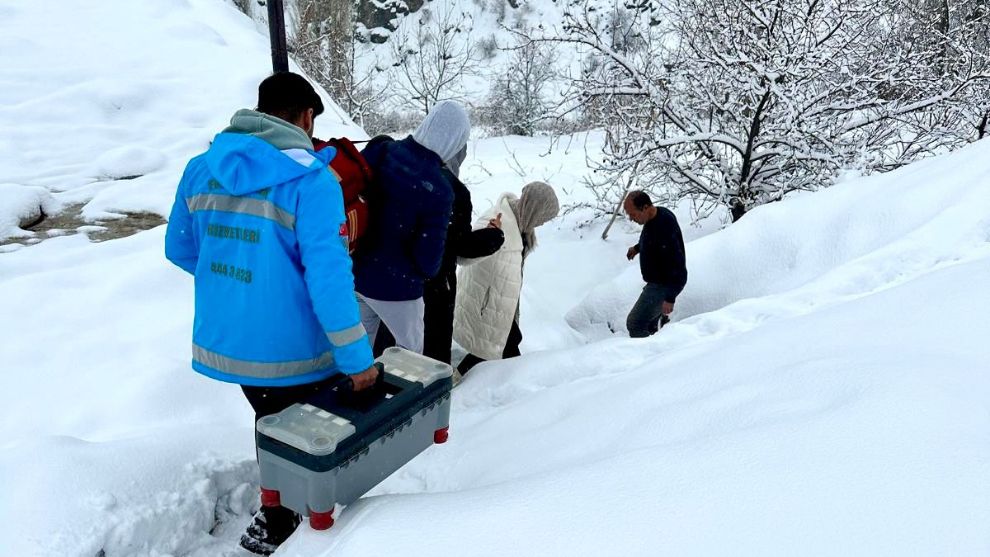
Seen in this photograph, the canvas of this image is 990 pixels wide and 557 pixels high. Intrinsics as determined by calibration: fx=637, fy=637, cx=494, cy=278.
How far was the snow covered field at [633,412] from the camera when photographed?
1.38 metres

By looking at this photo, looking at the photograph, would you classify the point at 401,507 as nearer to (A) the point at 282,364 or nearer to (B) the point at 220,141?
(A) the point at 282,364

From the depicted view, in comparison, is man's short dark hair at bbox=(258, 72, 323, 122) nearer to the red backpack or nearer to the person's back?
the red backpack

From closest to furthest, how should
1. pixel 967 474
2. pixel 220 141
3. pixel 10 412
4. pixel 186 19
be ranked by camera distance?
pixel 967 474
pixel 220 141
pixel 10 412
pixel 186 19

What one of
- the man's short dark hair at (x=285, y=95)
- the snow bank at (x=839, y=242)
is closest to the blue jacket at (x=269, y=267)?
the man's short dark hair at (x=285, y=95)

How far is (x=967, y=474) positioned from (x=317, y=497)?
5.07 feet

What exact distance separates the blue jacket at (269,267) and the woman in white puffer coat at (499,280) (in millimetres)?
1889

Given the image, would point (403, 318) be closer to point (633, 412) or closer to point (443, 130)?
point (443, 130)

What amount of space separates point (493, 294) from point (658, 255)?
54.5 inches

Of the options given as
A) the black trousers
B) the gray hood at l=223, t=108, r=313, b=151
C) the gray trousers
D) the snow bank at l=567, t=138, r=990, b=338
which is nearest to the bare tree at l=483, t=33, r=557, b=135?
the snow bank at l=567, t=138, r=990, b=338

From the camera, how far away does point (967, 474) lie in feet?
4.37

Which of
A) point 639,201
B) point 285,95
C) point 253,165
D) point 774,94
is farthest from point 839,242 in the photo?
point 253,165

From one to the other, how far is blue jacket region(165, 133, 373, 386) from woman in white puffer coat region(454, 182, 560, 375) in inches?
74.4

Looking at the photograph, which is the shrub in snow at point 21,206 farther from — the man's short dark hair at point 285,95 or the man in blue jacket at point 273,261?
→ the man's short dark hair at point 285,95

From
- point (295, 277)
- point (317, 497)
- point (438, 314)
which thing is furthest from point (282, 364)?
point (438, 314)
